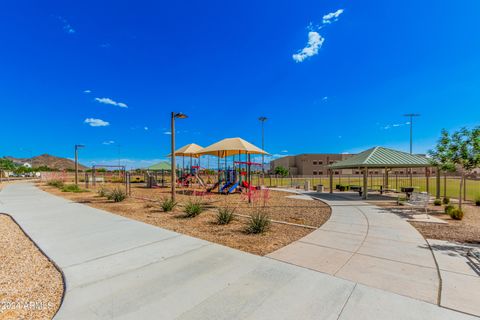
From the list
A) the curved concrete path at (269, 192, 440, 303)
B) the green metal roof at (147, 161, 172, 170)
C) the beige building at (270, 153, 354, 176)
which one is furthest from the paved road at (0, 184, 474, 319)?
the beige building at (270, 153, 354, 176)

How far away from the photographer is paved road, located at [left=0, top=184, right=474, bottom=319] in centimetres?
272

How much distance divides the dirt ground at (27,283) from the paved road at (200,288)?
17cm

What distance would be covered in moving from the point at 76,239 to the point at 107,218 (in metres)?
2.49

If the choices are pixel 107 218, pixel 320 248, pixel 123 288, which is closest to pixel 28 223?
pixel 107 218

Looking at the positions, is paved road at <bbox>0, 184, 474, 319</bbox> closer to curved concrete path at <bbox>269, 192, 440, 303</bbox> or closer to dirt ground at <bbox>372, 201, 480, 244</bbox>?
curved concrete path at <bbox>269, 192, 440, 303</bbox>

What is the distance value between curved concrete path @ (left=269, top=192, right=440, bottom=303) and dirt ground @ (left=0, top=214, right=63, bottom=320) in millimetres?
3614

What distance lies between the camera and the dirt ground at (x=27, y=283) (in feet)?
9.35

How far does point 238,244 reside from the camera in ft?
17.5

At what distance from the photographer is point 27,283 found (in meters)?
3.55

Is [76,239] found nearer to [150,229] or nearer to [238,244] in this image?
[150,229]

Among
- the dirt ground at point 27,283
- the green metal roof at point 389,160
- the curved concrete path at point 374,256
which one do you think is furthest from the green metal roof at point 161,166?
the curved concrete path at point 374,256

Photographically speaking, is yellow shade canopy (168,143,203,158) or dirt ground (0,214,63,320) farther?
yellow shade canopy (168,143,203,158)

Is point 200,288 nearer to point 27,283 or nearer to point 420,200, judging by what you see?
point 27,283

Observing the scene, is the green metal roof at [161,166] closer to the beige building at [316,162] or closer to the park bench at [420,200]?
the park bench at [420,200]
